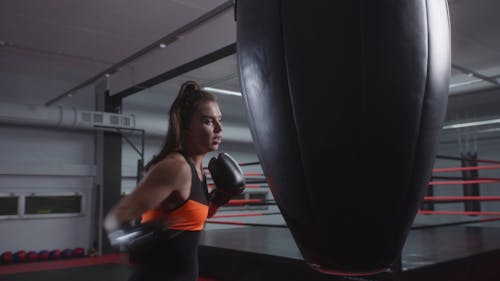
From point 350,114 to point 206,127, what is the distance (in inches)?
33.3

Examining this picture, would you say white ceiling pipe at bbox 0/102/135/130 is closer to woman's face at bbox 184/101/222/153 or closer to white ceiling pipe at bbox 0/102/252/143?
white ceiling pipe at bbox 0/102/252/143

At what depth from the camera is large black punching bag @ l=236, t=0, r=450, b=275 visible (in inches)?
19.4

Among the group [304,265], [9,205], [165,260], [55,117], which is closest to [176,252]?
[165,260]

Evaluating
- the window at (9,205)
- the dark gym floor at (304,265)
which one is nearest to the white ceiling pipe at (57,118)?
the window at (9,205)

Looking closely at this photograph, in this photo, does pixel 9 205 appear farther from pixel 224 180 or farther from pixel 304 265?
pixel 224 180

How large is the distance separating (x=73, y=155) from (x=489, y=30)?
6.05m

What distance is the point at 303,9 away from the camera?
20.6 inches

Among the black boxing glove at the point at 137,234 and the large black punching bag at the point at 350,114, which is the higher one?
the large black punching bag at the point at 350,114

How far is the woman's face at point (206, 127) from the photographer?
4.25ft

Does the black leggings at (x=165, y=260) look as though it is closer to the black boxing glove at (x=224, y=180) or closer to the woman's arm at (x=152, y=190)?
the woman's arm at (x=152, y=190)

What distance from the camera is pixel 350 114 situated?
49 cm

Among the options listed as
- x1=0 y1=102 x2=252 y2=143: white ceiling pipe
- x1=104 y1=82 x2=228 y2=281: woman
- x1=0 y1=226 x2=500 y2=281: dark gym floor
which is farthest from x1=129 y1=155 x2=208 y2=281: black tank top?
x1=0 y1=102 x2=252 y2=143: white ceiling pipe

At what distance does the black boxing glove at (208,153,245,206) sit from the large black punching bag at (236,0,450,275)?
38.4 inches

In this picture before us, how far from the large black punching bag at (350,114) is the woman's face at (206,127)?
730mm
